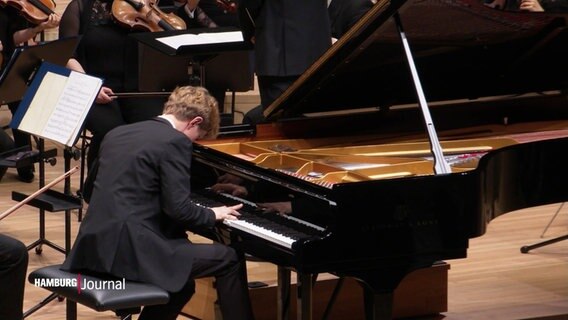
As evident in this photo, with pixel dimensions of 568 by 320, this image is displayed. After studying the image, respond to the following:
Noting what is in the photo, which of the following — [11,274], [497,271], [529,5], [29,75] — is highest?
[529,5]

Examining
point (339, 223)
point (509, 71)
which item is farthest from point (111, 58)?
point (339, 223)

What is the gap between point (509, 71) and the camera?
5.17 metres

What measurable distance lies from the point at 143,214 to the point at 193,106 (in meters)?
0.46

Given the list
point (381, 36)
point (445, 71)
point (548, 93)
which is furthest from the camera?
point (548, 93)

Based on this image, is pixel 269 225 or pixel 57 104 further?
pixel 57 104

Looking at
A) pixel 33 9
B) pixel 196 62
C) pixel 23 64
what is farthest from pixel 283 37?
pixel 33 9

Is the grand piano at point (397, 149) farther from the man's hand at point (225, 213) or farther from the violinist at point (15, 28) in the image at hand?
the violinist at point (15, 28)

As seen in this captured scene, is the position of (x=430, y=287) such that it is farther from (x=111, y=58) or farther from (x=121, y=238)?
(x=111, y=58)

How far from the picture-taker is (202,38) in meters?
5.94

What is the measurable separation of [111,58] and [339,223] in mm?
3543

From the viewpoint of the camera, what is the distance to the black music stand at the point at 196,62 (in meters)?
5.79

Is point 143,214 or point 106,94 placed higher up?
point 106,94

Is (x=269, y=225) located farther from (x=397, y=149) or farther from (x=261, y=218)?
(x=397, y=149)

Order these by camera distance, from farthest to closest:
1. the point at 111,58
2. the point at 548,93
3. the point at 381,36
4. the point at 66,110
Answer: the point at 111,58
the point at 548,93
the point at 66,110
the point at 381,36
